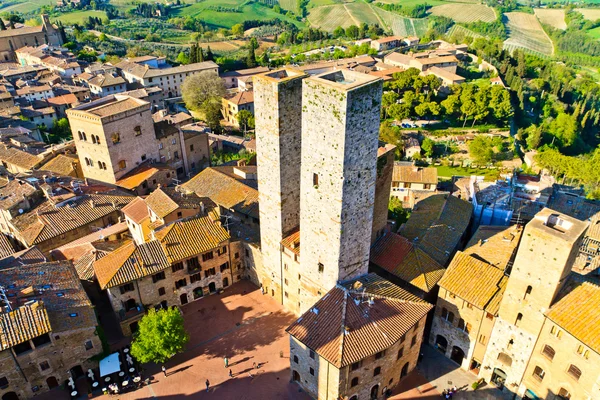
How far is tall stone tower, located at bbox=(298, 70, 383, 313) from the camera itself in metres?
30.4

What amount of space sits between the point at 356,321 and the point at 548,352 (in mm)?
14038

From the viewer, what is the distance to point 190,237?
1687 inches

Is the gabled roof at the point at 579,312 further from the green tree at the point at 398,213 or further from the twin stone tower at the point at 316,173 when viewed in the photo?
the green tree at the point at 398,213

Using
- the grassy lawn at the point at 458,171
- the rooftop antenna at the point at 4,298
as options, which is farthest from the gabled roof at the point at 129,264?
the grassy lawn at the point at 458,171

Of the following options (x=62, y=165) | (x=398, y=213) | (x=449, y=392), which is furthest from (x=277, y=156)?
(x=62, y=165)

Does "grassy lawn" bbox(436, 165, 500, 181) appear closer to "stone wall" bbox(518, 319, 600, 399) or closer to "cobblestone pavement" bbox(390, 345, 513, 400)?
"cobblestone pavement" bbox(390, 345, 513, 400)

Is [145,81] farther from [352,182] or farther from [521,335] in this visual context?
[521,335]

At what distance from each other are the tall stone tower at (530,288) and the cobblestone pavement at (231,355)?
16.0 m

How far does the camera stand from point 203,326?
138ft

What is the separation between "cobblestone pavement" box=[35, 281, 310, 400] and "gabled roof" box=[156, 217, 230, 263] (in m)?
6.11

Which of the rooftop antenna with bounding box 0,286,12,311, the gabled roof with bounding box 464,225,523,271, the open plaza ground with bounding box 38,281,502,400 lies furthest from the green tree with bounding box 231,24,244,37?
the rooftop antenna with bounding box 0,286,12,311

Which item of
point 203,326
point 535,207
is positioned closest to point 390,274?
point 203,326

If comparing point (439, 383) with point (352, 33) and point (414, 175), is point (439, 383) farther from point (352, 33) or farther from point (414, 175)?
point (352, 33)

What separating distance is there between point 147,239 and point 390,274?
2454 cm
